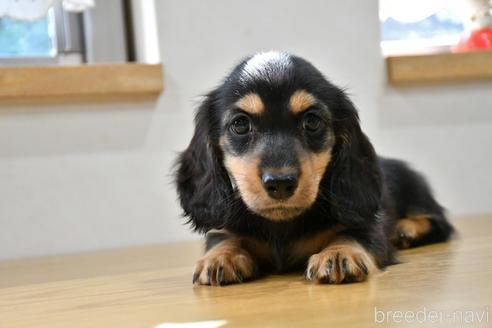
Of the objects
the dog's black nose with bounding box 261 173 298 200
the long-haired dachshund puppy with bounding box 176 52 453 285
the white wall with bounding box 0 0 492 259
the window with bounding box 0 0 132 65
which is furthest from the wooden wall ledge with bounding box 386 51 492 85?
the dog's black nose with bounding box 261 173 298 200

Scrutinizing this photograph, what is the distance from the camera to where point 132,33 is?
290 centimetres

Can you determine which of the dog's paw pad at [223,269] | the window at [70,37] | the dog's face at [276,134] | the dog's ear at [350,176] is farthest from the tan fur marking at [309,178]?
the window at [70,37]

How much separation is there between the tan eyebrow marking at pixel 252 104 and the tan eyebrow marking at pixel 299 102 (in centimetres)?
6

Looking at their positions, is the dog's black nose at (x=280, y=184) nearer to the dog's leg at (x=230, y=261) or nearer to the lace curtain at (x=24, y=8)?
the dog's leg at (x=230, y=261)

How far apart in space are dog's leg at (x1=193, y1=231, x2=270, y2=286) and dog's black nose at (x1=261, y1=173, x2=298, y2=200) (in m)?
0.21

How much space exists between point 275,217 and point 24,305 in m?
0.54

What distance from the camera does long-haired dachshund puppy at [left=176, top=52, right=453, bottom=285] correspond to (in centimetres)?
143

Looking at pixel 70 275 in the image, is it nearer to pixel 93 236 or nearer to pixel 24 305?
pixel 24 305

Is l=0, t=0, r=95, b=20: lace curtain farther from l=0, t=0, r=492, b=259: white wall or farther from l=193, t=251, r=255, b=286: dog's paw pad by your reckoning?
l=193, t=251, r=255, b=286: dog's paw pad

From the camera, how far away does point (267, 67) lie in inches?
61.8

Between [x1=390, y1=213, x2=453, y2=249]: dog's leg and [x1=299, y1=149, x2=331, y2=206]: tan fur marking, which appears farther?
[x1=390, y1=213, x2=453, y2=249]: dog's leg

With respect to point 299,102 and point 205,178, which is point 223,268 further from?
point 299,102

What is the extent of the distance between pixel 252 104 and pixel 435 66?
1547mm

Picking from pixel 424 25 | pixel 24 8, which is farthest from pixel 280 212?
pixel 424 25
